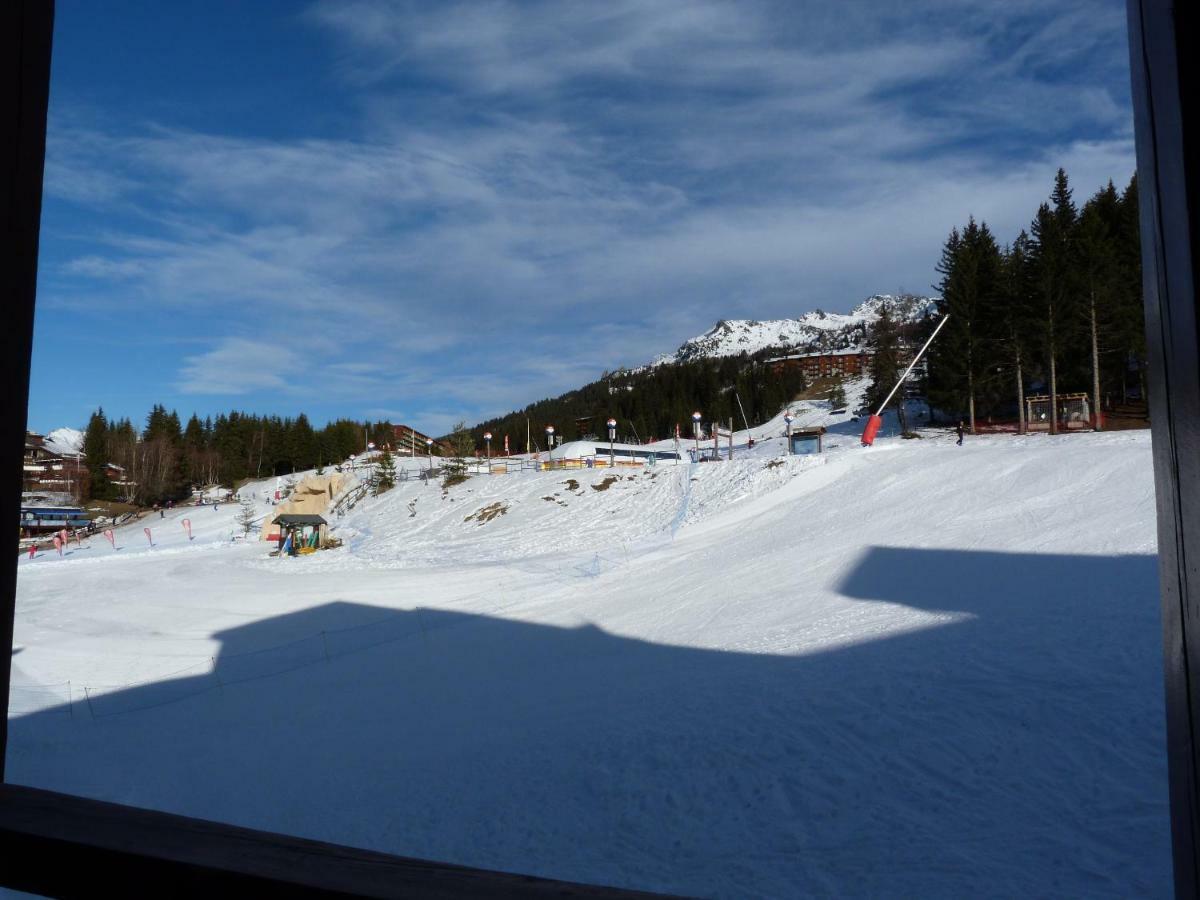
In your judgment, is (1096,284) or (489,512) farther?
(489,512)

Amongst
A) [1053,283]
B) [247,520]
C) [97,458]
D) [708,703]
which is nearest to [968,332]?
[1053,283]

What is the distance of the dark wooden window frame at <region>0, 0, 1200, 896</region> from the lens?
2.89 feet

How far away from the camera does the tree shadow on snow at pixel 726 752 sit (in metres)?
5.72

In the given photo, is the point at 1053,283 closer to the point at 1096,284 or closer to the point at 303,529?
the point at 1096,284

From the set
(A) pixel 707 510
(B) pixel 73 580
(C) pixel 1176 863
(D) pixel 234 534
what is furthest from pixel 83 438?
(C) pixel 1176 863

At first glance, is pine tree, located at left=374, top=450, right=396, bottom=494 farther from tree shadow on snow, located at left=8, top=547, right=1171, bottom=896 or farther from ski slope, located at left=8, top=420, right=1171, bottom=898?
tree shadow on snow, located at left=8, top=547, right=1171, bottom=896

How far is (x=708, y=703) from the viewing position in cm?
930

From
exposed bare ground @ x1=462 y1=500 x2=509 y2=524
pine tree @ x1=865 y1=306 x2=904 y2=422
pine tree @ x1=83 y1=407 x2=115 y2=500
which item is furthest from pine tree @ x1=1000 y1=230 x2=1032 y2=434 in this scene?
pine tree @ x1=83 y1=407 x2=115 y2=500

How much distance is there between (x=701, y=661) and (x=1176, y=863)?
35.9ft

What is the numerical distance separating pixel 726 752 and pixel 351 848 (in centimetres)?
729

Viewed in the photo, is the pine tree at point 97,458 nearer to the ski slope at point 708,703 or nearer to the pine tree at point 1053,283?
the ski slope at point 708,703

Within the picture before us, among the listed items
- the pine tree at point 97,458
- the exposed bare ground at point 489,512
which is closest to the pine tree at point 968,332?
the exposed bare ground at point 489,512

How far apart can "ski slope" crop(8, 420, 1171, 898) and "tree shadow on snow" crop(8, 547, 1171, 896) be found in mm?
36

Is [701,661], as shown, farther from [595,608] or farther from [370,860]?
[370,860]
